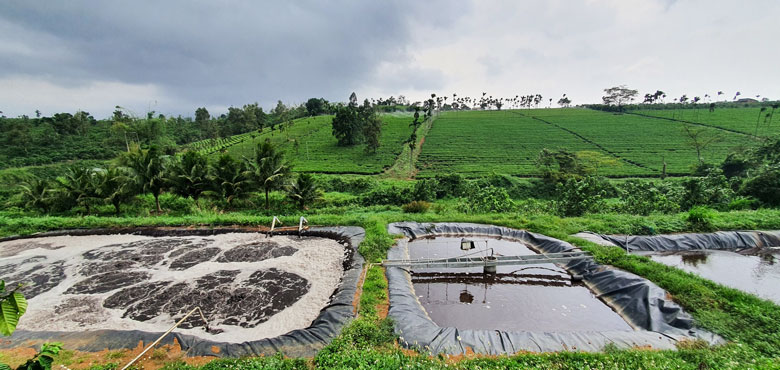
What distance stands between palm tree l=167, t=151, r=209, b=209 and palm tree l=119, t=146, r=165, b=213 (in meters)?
0.54

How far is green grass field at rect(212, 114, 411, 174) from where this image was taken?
3528 centimetres

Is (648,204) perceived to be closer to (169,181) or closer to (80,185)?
(169,181)

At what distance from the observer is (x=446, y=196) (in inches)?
922

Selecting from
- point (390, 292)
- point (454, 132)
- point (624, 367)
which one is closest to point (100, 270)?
point (390, 292)

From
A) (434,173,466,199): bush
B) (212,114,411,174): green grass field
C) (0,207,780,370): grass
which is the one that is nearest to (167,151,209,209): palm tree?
(212,114,411,174): green grass field

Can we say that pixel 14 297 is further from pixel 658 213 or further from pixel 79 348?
pixel 658 213

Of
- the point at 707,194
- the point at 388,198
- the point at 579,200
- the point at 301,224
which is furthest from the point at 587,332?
the point at 707,194

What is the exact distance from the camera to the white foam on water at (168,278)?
6.57 metres

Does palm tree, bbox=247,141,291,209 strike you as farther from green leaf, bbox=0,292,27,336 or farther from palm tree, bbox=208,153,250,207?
green leaf, bbox=0,292,27,336

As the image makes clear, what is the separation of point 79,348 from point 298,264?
16.1 feet

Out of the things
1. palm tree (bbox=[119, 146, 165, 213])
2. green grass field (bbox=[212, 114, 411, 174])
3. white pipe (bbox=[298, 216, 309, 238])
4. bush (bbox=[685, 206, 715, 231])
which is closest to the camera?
bush (bbox=[685, 206, 715, 231])

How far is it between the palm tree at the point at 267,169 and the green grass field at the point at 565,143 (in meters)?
19.3

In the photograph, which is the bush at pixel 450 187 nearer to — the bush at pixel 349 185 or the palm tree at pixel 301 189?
the bush at pixel 349 185

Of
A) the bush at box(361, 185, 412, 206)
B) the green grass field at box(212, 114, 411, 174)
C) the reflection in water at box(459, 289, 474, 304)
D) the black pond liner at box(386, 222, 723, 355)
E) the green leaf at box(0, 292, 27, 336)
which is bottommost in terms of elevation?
the reflection in water at box(459, 289, 474, 304)
